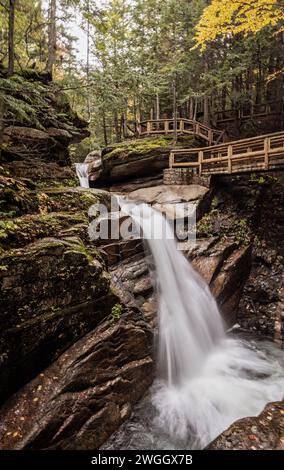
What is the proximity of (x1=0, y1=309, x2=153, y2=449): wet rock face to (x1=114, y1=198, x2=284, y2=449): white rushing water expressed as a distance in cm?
60

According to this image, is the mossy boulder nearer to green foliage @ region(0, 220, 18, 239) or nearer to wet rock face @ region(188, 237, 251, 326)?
wet rock face @ region(188, 237, 251, 326)

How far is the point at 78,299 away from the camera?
4984 mm

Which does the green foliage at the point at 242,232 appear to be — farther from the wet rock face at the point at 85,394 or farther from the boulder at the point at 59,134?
the boulder at the point at 59,134

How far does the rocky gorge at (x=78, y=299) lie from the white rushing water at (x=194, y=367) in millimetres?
416

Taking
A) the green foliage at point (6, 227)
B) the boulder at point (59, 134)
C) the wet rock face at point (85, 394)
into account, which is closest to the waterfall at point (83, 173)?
the boulder at point (59, 134)

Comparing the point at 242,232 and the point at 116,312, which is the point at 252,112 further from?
the point at 116,312

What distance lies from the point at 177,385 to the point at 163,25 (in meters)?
21.0

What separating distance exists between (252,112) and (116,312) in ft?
63.0

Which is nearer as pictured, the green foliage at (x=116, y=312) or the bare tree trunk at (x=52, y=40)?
the green foliage at (x=116, y=312)

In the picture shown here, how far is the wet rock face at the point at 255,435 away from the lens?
358 centimetres

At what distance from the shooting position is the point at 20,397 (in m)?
3.98

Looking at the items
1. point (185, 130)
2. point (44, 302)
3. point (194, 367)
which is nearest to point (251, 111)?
point (185, 130)

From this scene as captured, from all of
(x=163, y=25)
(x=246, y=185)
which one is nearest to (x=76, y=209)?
(x=246, y=185)
